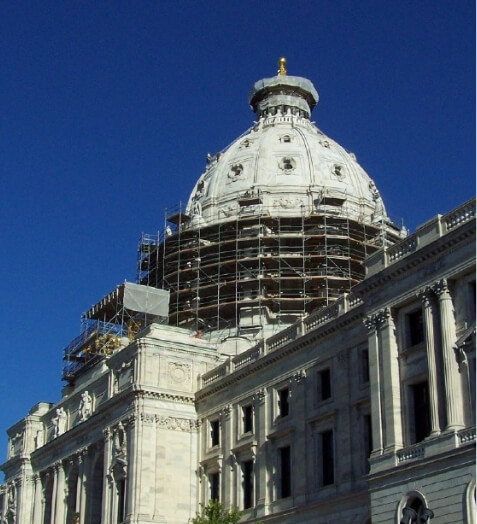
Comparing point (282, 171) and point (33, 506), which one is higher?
point (282, 171)

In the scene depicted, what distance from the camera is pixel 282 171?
288 feet

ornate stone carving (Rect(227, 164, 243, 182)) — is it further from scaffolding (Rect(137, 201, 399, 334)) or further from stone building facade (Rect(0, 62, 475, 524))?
scaffolding (Rect(137, 201, 399, 334))

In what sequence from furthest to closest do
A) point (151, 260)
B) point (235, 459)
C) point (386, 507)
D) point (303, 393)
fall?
1. point (151, 260)
2. point (235, 459)
3. point (303, 393)
4. point (386, 507)

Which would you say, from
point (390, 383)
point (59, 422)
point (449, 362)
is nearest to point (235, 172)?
point (59, 422)

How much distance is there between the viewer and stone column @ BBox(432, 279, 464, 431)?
36031 millimetres

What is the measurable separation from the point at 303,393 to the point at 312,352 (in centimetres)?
213

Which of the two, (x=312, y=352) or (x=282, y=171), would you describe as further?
(x=282, y=171)

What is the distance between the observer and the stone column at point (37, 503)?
68.9 meters

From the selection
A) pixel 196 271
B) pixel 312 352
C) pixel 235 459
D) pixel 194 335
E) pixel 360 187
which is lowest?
pixel 235 459

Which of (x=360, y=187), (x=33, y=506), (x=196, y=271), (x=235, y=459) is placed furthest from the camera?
(x=360, y=187)

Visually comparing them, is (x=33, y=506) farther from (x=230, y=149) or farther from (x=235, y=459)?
(x=230, y=149)

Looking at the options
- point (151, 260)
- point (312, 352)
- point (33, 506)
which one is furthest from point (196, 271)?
point (312, 352)

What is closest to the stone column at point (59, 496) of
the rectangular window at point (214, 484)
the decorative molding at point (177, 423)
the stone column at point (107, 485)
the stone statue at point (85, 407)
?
the stone statue at point (85, 407)

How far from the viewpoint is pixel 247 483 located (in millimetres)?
53312
